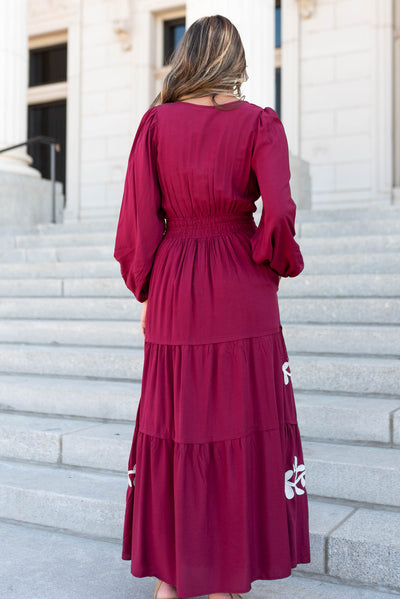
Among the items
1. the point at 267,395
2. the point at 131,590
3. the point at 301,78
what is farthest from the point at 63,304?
the point at 301,78

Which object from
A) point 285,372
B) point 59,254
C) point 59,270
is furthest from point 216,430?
point 59,254

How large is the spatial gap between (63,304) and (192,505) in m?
3.68

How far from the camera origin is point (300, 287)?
520 cm

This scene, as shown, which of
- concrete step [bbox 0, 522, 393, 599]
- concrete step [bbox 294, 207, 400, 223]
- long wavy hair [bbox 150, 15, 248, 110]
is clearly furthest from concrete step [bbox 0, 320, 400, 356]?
concrete step [bbox 294, 207, 400, 223]

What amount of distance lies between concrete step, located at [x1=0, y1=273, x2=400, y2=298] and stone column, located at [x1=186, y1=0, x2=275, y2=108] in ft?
9.27

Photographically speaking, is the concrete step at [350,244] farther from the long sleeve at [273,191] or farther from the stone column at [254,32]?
the long sleeve at [273,191]

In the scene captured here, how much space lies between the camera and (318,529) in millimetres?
2764

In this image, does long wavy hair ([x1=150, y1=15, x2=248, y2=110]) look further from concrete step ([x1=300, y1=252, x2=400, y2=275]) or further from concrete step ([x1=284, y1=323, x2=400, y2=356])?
concrete step ([x1=300, y1=252, x2=400, y2=275])

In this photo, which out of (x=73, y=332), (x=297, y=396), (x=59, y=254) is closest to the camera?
(x=297, y=396)

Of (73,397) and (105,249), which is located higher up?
(105,249)

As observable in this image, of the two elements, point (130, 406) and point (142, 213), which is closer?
point (142, 213)

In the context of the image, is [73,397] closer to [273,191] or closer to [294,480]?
[294,480]

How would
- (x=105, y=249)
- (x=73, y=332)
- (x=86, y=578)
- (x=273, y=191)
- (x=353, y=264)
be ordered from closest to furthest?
(x=273, y=191) < (x=86, y=578) < (x=73, y=332) < (x=353, y=264) < (x=105, y=249)

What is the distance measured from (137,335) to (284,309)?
3.38ft
